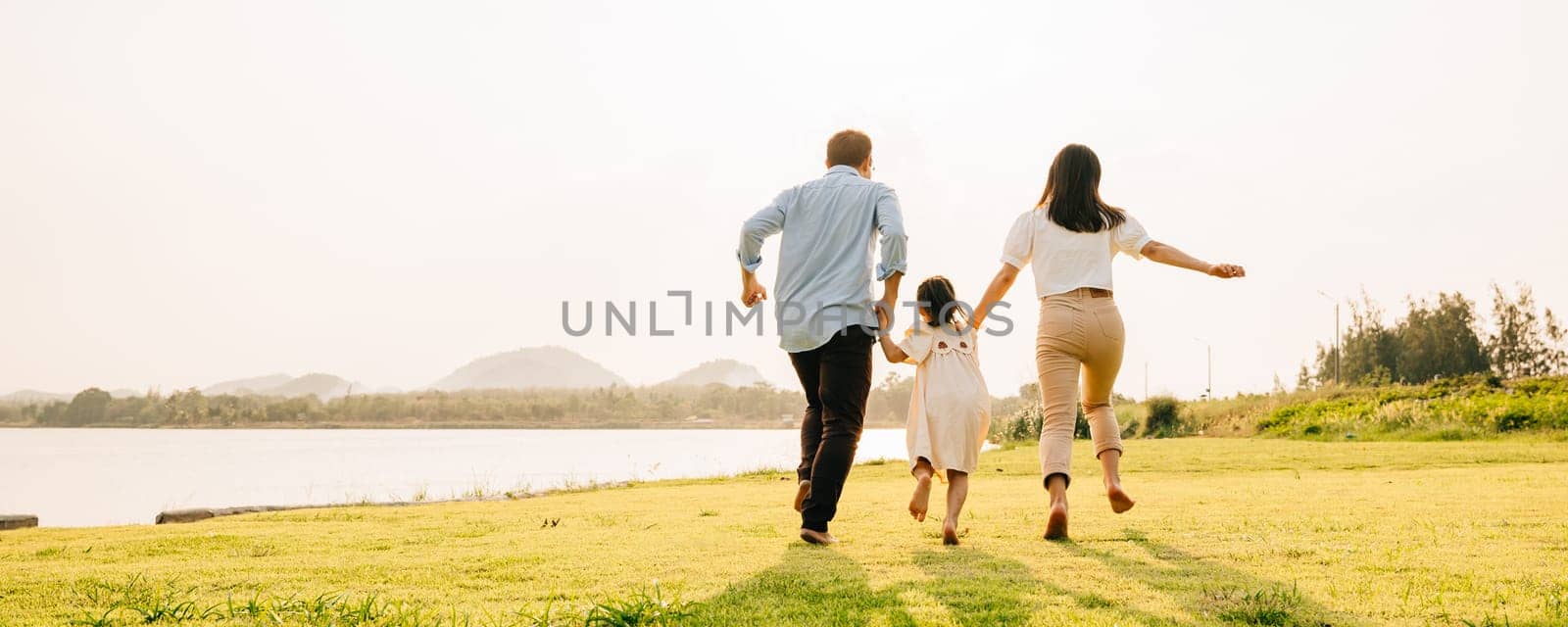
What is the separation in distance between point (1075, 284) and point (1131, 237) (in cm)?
41

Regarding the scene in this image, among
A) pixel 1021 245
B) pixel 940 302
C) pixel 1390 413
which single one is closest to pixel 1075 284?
pixel 1021 245

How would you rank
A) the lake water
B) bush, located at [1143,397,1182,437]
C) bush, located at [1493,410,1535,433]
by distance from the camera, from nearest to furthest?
the lake water → bush, located at [1493,410,1535,433] → bush, located at [1143,397,1182,437]

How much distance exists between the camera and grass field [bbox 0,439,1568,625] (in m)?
3.05

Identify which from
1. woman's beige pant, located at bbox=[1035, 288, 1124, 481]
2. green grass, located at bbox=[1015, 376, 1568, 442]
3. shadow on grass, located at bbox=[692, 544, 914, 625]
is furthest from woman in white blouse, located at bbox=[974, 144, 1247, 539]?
green grass, located at bbox=[1015, 376, 1568, 442]

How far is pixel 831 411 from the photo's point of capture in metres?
4.84

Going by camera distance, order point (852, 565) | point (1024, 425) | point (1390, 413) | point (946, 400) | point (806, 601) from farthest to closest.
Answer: point (1024, 425), point (1390, 413), point (946, 400), point (852, 565), point (806, 601)

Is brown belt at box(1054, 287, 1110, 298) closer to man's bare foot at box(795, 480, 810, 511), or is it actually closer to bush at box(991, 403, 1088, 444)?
man's bare foot at box(795, 480, 810, 511)

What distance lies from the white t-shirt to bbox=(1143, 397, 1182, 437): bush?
75.6 ft

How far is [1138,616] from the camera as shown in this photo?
116 inches

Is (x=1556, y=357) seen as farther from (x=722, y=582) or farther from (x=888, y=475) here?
(x=722, y=582)

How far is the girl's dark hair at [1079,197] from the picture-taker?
503 cm

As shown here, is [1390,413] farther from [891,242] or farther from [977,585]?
→ [977,585]

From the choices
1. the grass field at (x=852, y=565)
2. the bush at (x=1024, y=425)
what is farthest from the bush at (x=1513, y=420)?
the grass field at (x=852, y=565)

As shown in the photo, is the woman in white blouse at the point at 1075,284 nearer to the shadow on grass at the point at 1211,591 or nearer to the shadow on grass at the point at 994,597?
the shadow on grass at the point at 1211,591
